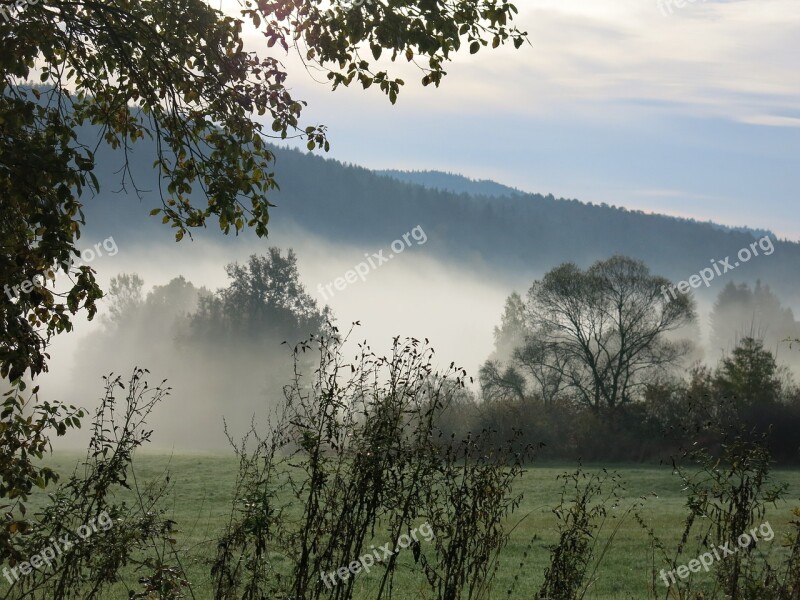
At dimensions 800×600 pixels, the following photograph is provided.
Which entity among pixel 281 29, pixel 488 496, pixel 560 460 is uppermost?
pixel 281 29

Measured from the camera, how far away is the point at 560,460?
155 ft

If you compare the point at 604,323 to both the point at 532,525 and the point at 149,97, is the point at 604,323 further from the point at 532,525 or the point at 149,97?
the point at 149,97

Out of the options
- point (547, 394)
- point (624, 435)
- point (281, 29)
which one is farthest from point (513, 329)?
point (281, 29)

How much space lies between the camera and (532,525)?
22.8m

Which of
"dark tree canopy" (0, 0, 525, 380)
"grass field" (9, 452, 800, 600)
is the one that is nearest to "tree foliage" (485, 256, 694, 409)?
"grass field" (9, 452, 800, 600)

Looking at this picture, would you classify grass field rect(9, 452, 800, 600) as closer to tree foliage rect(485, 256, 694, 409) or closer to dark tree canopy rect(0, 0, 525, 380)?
dark tree canopy rect(0, 0, 525, 380)

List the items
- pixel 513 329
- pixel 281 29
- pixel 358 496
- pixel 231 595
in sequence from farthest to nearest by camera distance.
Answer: pixel 513 329 < pixel 281 29 < pixel 231 595 < pixel 358 496

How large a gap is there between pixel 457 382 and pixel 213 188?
277 centimetres

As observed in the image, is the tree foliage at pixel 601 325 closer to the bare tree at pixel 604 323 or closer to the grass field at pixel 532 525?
the bare tree at pixel 604 323

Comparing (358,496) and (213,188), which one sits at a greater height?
(213,188)

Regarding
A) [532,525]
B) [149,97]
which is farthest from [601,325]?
[149,97]

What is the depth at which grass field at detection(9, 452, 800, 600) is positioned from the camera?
13.1 metres

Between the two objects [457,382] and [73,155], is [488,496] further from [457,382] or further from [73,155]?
[73,155]

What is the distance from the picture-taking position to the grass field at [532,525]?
1311 cm
